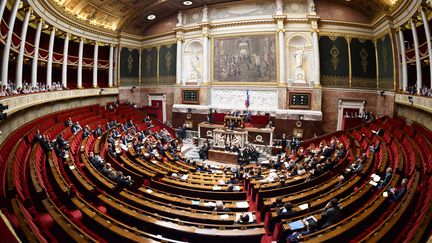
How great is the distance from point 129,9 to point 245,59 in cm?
1026

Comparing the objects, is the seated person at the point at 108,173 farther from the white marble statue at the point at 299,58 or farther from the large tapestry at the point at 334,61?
the large tapestry at the point at 334,61

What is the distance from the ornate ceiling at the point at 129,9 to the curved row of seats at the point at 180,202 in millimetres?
9678

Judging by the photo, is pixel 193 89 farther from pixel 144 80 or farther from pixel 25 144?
pixel 25 144

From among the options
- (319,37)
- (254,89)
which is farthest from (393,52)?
(254,89)

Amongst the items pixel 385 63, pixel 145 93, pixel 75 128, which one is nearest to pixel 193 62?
pixel 145 93

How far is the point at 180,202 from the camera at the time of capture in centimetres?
560

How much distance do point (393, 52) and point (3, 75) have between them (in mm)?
19098

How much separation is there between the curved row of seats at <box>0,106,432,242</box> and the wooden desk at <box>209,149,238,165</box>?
4662 millimetres

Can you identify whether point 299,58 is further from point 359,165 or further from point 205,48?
point 359,165

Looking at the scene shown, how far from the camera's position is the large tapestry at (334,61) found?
51.4 ft

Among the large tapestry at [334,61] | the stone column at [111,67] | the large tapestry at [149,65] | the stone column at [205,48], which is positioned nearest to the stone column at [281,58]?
the large tapestry at [334,61]

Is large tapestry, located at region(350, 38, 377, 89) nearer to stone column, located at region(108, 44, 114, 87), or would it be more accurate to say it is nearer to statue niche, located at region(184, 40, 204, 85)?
statue niche, located at region(184, 40, 204, 85)

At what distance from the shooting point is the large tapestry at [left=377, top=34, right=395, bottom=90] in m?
13.4

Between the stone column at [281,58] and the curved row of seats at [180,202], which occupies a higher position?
the stone column at [281,58]
